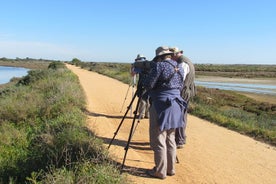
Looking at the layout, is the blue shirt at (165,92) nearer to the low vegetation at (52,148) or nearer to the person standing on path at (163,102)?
the person standing on path at (163,102)

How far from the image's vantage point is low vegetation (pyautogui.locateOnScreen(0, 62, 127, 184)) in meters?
5.25

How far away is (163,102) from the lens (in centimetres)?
552

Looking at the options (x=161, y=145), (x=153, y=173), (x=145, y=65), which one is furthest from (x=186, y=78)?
(x=153, y=173)

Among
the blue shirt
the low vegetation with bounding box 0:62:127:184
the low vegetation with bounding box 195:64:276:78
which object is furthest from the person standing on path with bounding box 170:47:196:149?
the low vegetation with bounding box 195:64:276:78

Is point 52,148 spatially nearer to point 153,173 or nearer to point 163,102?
point 153,173

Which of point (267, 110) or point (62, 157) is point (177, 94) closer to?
point (62, 157)

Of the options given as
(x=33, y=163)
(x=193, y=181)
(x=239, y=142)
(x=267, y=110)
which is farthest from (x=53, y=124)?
(x=267, y=110)

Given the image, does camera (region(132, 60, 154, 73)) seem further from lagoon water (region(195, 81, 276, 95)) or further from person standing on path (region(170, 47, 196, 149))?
lagoon water (region(195, 81, 276, 95))

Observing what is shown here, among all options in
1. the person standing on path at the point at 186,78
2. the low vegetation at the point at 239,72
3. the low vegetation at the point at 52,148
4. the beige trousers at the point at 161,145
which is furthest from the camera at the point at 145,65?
the low vegetation at the point at 239,72

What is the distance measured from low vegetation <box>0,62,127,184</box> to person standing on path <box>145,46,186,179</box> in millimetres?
856

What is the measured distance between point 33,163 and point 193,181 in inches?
128

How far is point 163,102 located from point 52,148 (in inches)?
113

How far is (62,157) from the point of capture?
6.36 metres

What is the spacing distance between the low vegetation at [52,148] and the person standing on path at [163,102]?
0.86 metres
